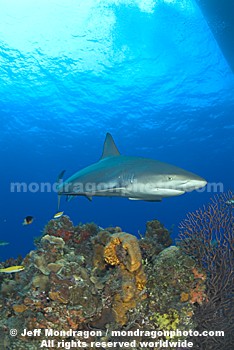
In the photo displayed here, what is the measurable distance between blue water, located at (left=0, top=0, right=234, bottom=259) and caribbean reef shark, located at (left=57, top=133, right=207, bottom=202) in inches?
307

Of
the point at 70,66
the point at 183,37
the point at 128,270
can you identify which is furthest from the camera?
the point at 70,66

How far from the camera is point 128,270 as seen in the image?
4254 millimetres

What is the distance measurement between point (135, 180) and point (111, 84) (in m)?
29.5

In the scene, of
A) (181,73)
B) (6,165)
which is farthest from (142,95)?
(6,165)

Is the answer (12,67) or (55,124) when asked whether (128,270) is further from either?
(55,124)

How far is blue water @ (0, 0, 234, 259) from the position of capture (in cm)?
2378

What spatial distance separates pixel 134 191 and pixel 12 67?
1062 inches

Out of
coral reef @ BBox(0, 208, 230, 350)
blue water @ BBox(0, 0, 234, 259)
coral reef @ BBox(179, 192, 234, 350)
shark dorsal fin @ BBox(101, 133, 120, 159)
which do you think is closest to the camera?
coral reef @ BBox(0, 208, 230, 350)

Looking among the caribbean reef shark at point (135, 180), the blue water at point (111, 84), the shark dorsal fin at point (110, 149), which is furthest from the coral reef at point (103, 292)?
the blue water at point (111, 84)

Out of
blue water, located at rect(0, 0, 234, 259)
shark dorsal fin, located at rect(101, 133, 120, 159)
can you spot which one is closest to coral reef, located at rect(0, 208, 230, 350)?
shark dorsal fin, located at rect(101, 133, 120, 159)

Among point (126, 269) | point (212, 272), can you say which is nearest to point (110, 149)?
point (126, 269)

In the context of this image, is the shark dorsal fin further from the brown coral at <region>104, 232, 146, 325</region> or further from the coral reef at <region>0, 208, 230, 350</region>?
the brown coral at <region>104, 232, 146, 325</region>

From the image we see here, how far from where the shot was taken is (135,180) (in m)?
5.16

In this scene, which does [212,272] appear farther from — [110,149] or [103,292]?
[110,149]
